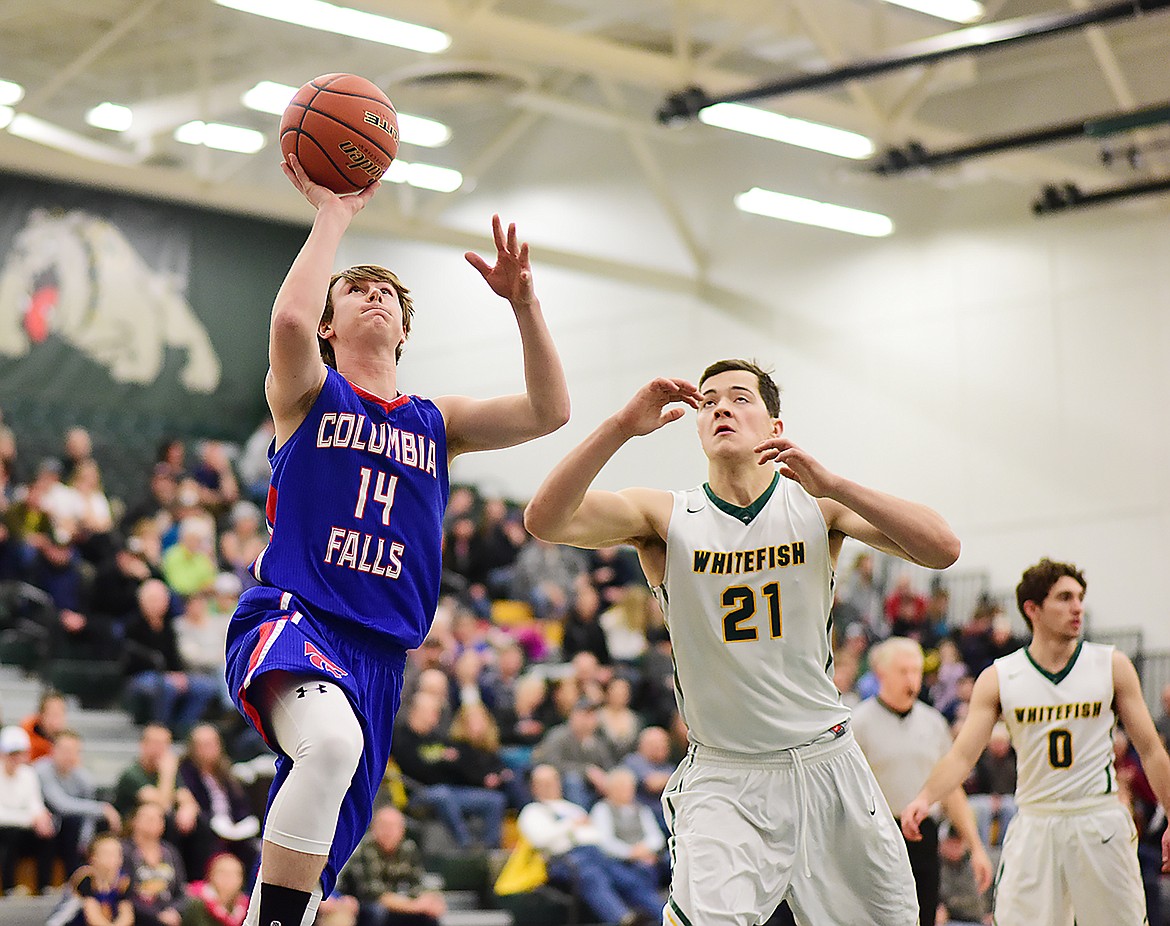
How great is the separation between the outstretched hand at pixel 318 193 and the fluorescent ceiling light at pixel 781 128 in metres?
10.6

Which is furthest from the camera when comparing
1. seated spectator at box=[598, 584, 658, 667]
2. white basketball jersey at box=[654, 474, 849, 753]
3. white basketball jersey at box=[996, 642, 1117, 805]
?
seated spectator at box=[598, 584, 658, 667]

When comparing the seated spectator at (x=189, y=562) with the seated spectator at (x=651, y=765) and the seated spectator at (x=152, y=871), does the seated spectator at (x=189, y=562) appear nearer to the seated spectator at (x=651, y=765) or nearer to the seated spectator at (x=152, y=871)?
the seated spectator at (x=152, y=871)

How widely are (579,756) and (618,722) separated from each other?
70 centimetres

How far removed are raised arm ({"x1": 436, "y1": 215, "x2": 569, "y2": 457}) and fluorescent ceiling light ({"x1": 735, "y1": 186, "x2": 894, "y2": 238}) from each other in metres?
13.2

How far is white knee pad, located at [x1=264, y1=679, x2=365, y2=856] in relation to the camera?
379cm

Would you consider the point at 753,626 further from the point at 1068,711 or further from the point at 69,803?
the point at 69,803

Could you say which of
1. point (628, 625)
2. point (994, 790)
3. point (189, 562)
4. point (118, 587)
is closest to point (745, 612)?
point (118, 587)

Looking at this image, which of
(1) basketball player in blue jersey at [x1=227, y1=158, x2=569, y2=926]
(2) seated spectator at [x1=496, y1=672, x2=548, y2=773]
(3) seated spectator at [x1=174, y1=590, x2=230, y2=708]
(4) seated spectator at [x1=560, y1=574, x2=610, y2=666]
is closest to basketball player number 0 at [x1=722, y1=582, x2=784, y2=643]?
(1) basketball player in blue jersey at [x1=227, y1=158, x2=569, y2=926]

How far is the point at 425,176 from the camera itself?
1881 centimetres

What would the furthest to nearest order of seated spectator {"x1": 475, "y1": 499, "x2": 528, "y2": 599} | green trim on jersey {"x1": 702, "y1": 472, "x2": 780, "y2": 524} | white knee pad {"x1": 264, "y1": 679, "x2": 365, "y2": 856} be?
seated spectator {"x1": 475, "y1": 499, "x2": 528, "y2": 599}
green trim on jersey {"x1": 702, "y1": 472, "x2": 780, "y2": 524}
white knee pad {"x1": 264, "y1": 679, "x2": 365, "y2": 856}

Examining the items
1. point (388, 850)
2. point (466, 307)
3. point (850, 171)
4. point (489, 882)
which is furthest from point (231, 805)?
point (466, 307)

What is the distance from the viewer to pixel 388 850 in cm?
1093

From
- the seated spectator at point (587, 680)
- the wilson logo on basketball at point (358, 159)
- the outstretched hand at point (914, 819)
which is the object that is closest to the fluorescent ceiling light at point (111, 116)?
the seated spectator at point (587, 680)

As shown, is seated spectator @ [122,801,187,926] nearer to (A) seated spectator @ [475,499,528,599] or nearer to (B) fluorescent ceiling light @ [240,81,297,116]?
(A) seated spectator @ [475,499,528,599]
